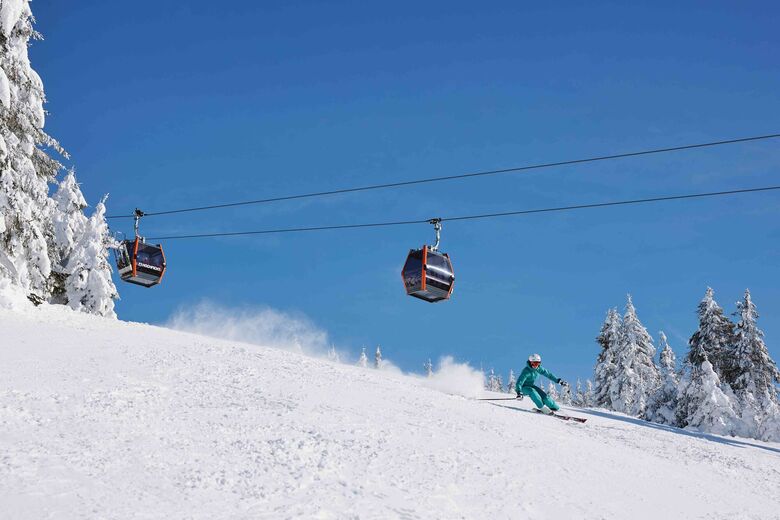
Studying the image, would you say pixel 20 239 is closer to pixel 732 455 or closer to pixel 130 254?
pixel 130 254

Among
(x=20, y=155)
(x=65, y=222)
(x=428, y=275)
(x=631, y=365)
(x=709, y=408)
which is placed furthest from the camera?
(x=631, y=365)

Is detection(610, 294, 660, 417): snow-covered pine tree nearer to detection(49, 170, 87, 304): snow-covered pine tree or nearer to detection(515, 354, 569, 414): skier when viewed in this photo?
detection(515, 354, 569, 414): skier

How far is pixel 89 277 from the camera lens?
38.6 meters

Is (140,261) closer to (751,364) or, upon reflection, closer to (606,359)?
(751,364)

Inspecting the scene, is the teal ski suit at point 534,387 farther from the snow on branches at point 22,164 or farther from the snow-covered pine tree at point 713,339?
the snow-covered pine tree at point 713,339

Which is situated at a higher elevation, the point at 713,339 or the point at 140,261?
the point at 713,339

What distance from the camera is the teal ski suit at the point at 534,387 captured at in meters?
19.8

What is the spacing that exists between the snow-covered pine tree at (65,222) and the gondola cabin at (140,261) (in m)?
13.0

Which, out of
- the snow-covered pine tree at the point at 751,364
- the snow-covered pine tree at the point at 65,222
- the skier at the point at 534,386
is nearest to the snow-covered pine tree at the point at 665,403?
the snow-covered pine tree at the point at 751,364

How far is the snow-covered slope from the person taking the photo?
27.5ft

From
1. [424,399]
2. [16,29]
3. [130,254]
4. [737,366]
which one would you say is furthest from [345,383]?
[737,366]

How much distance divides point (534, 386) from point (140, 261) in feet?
52.8

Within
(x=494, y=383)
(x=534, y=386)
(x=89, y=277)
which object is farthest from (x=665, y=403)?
(x=494, y=383)

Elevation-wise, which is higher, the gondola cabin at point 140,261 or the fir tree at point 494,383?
the fir tree at point 494,383
